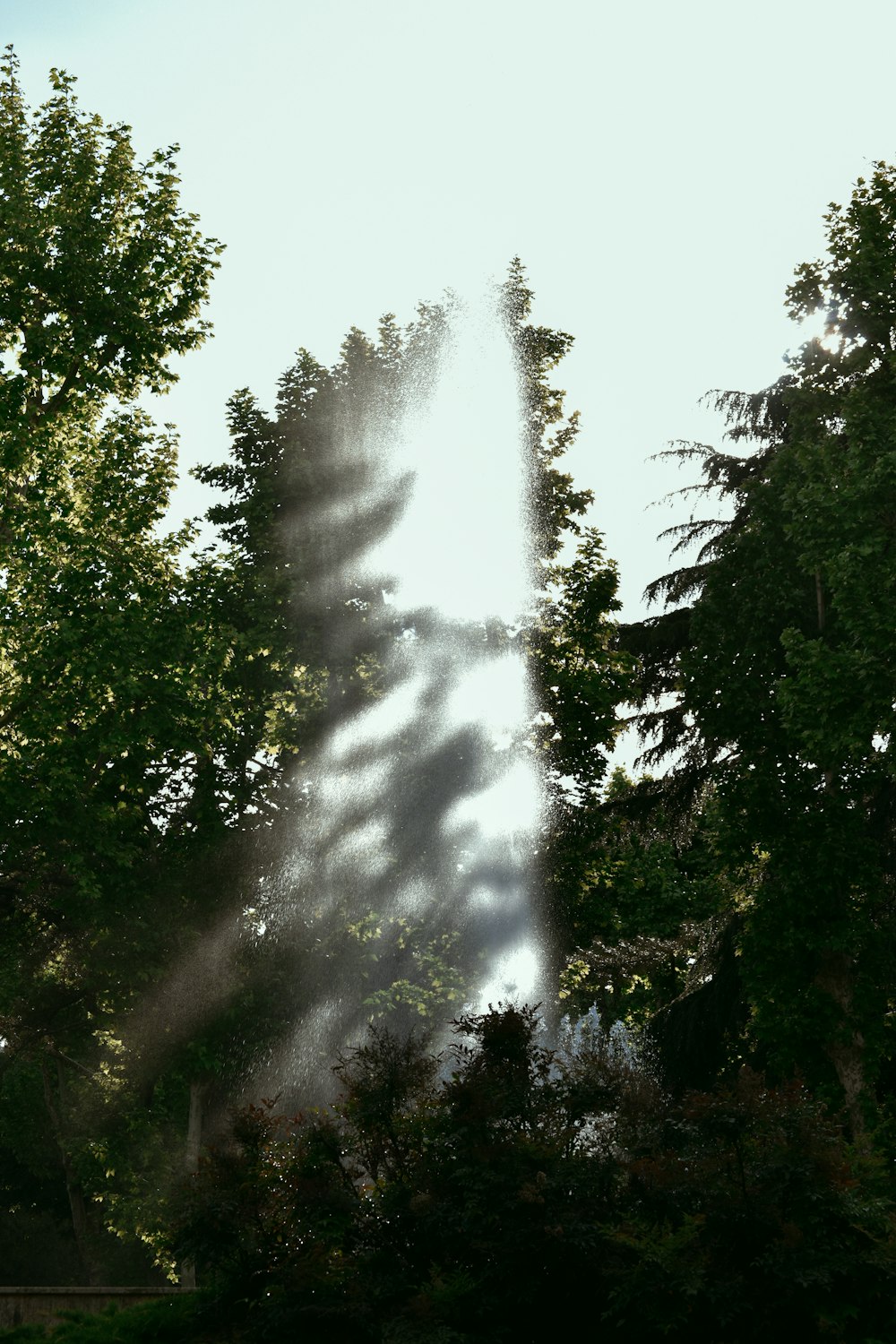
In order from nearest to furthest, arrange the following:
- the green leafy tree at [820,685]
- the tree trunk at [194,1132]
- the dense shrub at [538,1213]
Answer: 1. the dense shrub at [538,1213]
2. the green leafy tree at [820,685]
3. the tree trunk at [194,1132]

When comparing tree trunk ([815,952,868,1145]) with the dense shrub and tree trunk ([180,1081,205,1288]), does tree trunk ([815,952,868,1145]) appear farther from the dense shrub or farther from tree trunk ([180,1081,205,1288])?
tree trunk ([180,1081,205,1288])

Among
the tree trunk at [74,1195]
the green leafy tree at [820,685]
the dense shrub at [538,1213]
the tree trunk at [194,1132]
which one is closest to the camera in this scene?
the dense shrub at [538,1213]

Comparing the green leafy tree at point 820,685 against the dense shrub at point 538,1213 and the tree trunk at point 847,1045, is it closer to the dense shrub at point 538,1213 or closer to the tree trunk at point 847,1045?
the tree trunk at point 847,1045

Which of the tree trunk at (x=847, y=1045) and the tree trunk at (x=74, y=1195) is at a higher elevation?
the tree trunk at (x=74, y=1195)

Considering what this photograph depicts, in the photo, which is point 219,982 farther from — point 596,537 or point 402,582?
point 596,537

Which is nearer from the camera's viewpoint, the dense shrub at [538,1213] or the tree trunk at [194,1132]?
the dense shrub at [538,1213]

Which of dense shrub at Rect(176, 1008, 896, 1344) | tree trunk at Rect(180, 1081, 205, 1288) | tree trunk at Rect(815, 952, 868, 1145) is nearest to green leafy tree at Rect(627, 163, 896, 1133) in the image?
tree trunk at Rect(815, 952, 868, 1145)

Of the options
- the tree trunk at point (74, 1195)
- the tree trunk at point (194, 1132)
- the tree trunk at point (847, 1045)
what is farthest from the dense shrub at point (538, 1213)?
the tree trunk at point (74, 1195)

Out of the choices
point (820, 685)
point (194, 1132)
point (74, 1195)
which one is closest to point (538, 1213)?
point (820, 685)

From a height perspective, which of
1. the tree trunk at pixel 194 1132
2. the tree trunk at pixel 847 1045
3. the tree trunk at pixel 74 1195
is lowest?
the tree trunk at pixel 847 1045

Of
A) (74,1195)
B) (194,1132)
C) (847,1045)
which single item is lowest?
(847,1045)

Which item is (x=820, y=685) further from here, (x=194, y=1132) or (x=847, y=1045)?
(x=194, y=1132)

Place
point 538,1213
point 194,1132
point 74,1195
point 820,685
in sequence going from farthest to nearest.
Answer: point 74,1195 < point 194,1132 < point 820,685 < point 538,1213

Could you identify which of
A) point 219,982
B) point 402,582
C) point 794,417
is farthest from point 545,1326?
point 402,582
